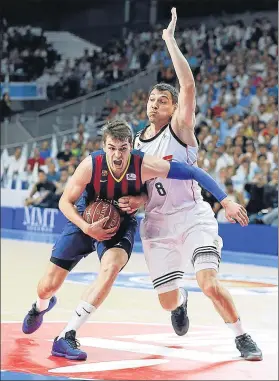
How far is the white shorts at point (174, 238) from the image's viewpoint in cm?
589

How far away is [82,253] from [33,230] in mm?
12175

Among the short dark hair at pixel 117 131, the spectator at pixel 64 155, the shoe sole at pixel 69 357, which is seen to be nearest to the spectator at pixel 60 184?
the spectator at pixel 64 155

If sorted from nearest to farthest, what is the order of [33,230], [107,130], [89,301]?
→ [107,130], [89,301], [33,230]

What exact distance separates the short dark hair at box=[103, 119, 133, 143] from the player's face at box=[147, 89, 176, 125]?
0.23 metres

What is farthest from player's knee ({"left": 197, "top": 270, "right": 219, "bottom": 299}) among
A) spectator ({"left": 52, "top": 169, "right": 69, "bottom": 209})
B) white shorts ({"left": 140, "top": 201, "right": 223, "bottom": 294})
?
spectator ({"left": 52, "top": 169, "right": 69, "bottom": 209})

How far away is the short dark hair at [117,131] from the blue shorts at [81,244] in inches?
30.2

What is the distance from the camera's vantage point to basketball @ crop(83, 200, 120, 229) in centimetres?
540

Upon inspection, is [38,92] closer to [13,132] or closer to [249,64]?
[13,132]

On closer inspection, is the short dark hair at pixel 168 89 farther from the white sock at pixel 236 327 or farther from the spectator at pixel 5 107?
the spectator at pixel 5 107

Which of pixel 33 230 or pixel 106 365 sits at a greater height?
pixel 106 365

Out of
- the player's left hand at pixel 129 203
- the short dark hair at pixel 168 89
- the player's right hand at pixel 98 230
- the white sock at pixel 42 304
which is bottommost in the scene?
the white sock at pixel 42 304

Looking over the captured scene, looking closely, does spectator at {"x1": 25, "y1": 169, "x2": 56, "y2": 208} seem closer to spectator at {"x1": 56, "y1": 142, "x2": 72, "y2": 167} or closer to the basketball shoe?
spectator at {"x1": 56, "y1": 142, "x2": 72, "y2": 167}

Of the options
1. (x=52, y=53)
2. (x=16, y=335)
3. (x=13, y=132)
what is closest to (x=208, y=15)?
(x=52, y=53)

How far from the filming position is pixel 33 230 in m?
18.0
